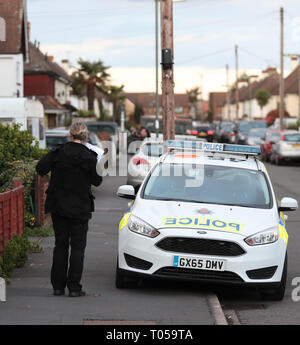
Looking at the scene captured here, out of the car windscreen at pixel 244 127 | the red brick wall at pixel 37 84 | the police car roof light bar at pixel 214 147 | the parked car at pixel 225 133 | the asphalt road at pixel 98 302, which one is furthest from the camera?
the red brick wall at pixel 37 84

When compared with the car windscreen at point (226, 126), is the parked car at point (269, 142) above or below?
below

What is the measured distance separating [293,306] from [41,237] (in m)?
5.52

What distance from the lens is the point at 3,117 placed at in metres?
25.1

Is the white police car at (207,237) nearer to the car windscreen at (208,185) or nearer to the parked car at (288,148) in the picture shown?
the car windscreen at (208,185)

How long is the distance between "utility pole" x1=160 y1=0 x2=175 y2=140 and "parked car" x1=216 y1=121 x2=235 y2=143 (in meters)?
39.4

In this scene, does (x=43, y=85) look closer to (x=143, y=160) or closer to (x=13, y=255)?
(x=143, y=160)

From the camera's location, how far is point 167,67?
1983cm

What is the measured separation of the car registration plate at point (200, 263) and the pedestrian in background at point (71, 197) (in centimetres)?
102

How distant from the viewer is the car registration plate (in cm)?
857

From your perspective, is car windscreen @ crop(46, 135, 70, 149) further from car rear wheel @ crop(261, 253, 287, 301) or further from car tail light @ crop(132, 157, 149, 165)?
car rear wheel @ crop(261, 253, 287, 301)

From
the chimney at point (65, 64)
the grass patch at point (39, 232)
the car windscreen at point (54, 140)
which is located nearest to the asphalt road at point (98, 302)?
the grass patch at point (39, 232)

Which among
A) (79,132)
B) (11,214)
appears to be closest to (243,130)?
(11,214)

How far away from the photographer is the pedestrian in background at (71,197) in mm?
8438
